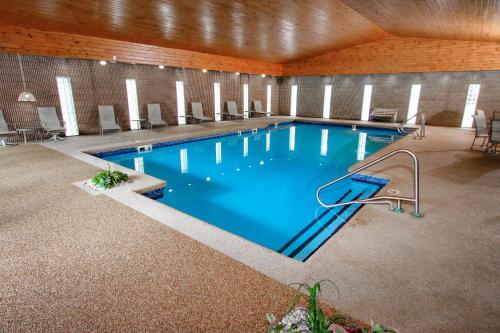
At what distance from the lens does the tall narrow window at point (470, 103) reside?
9.91m

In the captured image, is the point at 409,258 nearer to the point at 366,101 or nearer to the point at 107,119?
the point at 107,119

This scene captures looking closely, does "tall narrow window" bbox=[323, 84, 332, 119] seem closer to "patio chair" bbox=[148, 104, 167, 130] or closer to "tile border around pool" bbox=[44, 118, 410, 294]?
"patio chair" bbox=[148, 104, 167, 130]

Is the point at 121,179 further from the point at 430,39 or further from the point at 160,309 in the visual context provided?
the point at 430,39

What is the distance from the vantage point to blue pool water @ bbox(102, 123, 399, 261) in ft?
12.0

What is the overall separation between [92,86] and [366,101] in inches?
413

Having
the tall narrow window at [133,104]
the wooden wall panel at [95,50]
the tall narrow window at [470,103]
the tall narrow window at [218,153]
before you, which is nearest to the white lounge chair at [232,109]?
the wooden wall panel at [95,50]

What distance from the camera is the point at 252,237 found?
11.5 feet

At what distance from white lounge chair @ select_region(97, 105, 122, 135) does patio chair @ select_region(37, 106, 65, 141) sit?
1.00m

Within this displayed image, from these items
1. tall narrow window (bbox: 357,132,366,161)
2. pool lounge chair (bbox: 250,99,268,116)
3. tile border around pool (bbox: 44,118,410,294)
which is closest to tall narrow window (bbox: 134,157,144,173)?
tile border around pool (bbox: 44,118,410,294)

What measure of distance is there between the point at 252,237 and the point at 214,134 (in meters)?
5.72

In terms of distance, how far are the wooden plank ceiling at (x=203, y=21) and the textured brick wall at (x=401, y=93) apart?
225 centimetres

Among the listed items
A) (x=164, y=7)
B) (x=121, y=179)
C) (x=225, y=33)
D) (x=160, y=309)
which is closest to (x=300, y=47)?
(x=225, y=33)

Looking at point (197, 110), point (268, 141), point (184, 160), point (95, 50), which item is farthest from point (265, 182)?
point (197, 110)

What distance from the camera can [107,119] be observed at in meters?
8.16
